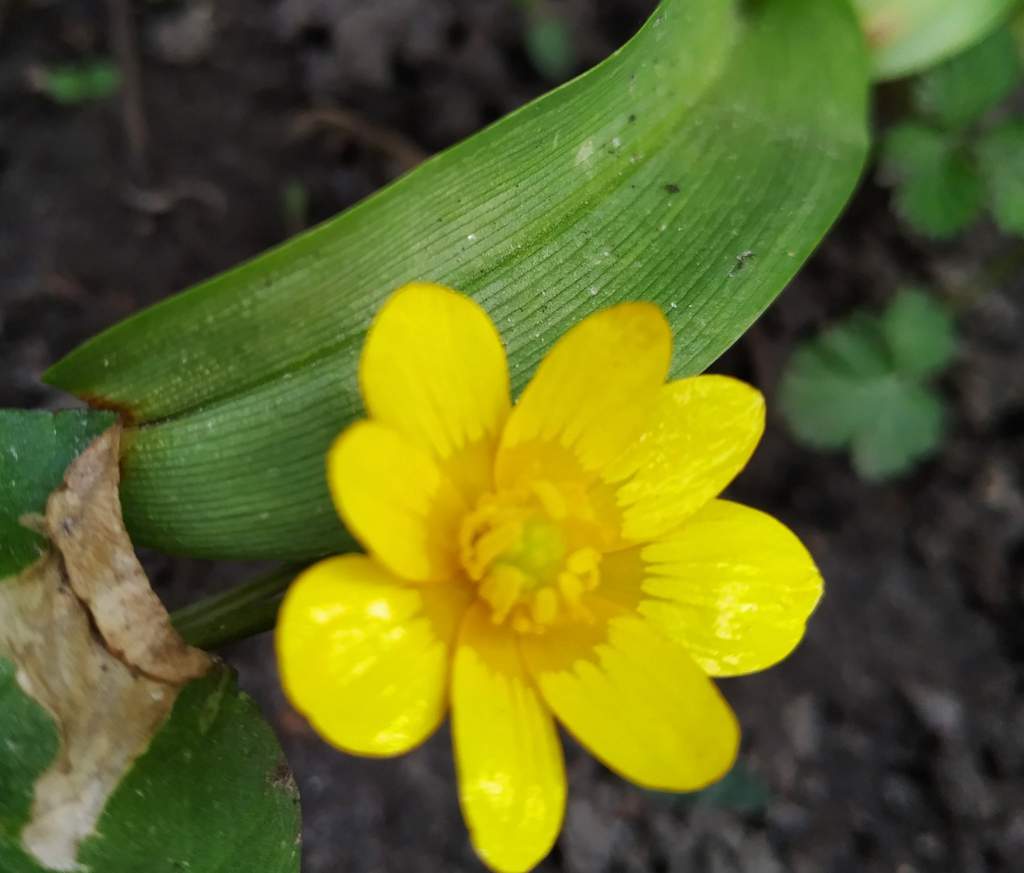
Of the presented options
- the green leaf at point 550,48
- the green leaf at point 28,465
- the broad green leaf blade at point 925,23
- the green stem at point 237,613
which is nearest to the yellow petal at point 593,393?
the green stem at point 237,613

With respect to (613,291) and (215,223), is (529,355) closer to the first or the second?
(613,291)

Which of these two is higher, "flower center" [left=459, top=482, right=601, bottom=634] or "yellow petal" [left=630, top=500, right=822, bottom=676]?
"flower center" [left=459, top=482, right=601, bottom=634]

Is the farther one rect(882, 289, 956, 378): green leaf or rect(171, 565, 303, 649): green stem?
rect(882, 289, 956, 378): green leaf

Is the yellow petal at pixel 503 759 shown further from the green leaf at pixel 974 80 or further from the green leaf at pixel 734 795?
the green leaf at pixel 974 80

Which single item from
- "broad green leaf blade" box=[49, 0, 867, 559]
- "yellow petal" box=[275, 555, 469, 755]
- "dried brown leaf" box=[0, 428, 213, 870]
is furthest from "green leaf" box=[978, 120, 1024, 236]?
"dried brown leaf" box=[0, 428, 213, 870]

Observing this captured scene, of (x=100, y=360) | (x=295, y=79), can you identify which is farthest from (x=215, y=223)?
(x=100, y=360)

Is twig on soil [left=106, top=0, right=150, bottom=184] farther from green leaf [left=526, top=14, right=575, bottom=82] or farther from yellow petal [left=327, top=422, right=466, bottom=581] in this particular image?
yellow petal [left=327, top=422, right=466, bottom=581]

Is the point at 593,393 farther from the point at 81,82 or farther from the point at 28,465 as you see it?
the point at 81,82

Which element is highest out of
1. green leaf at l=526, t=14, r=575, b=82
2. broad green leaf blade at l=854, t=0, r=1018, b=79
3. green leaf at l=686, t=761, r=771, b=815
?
broad green leaf blade at l=854, t=0, r=1018, b=79
